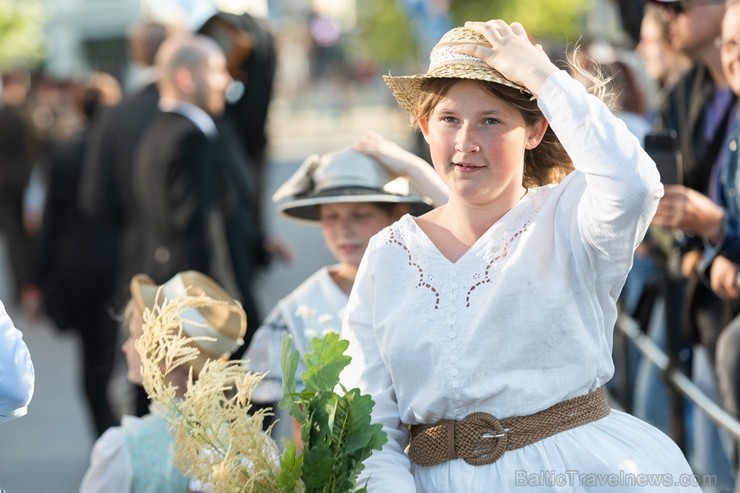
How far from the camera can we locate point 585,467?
2.96m

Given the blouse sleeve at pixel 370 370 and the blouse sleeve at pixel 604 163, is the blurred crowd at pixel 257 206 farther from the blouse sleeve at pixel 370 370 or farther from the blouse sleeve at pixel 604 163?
the blouse sleeve at pixel 370 370

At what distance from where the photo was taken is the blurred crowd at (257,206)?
5160mm

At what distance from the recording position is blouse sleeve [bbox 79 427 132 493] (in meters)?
3.95

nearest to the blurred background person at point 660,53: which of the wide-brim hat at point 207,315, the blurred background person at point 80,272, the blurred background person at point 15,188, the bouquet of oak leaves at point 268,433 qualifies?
the wide-brim hat at point 207,315

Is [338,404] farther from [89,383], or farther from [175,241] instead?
[89,383]

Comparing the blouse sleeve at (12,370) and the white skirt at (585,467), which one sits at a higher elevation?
the blouse sleeve at (12,370)

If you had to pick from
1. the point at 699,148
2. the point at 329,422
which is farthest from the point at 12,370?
the point at 699,148

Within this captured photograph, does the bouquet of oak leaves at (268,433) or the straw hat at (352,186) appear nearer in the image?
the bouquet of oak leaves at (268,433)

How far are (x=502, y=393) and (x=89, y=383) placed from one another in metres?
5.42

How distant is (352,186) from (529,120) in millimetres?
1372

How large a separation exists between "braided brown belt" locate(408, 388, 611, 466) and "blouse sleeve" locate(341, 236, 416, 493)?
0.11 m

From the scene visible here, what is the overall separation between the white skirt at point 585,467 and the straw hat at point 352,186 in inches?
58.9

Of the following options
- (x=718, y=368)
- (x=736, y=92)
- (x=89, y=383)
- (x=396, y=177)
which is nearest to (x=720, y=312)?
(x=718, y=368)

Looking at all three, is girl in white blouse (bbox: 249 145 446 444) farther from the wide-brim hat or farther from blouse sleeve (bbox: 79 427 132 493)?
blouse sleeve (bbox: 79 427 132 493)
